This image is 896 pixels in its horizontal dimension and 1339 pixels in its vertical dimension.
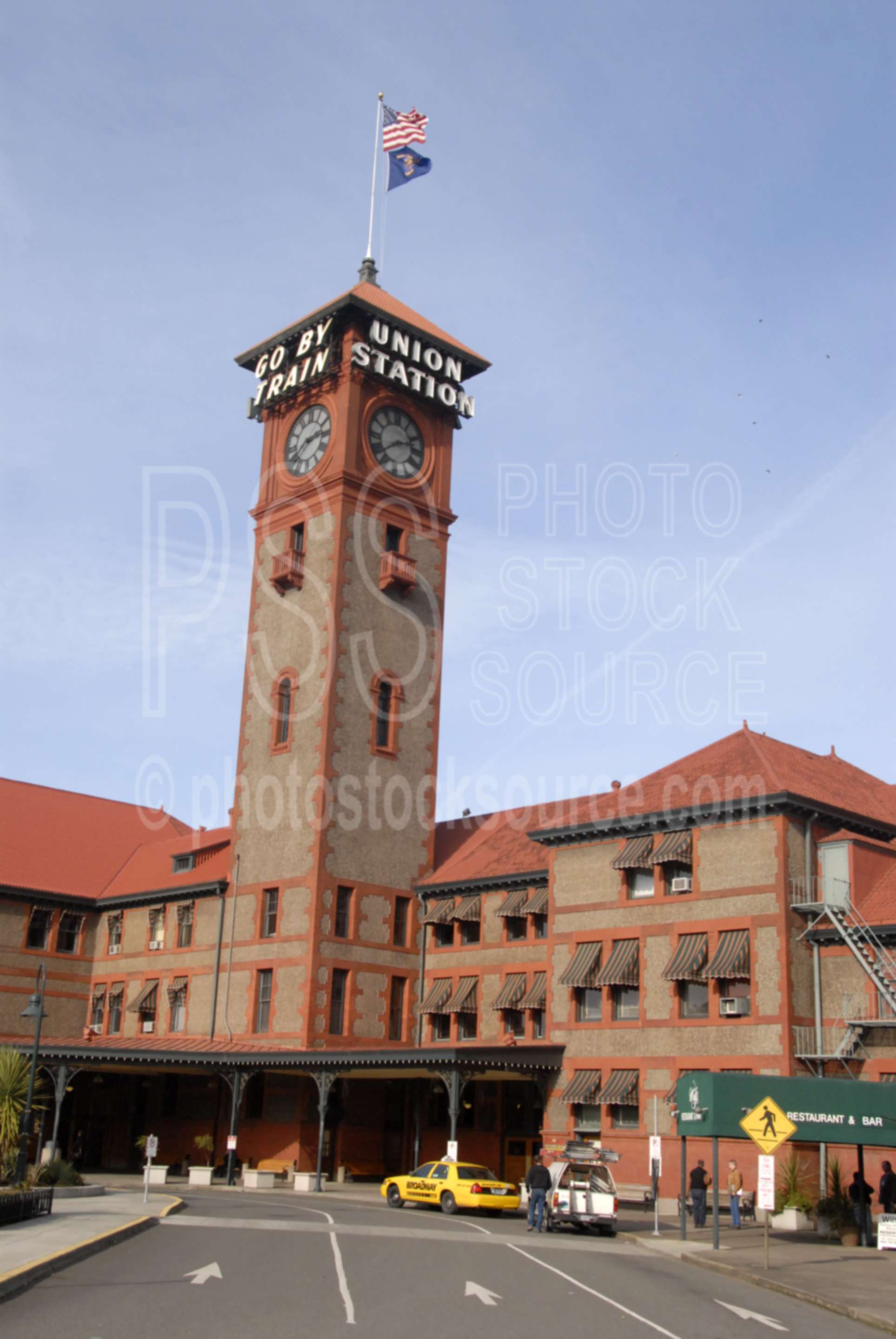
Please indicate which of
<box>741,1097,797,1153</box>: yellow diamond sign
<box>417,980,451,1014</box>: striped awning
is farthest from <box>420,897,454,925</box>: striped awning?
<box>741,1097,797,1153</box>: yellow diamond sign

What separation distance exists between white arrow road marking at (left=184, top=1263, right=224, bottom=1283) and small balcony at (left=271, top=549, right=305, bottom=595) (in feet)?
128

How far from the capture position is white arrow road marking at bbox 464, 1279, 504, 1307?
18.6m

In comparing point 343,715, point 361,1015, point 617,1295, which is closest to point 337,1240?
point 617,1295

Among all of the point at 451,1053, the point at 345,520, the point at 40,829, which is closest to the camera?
the point at 451,1053

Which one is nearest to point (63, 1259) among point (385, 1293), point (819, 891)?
point (385, 1293)

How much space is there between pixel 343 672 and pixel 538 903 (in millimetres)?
12668

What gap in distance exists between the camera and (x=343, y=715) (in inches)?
2180

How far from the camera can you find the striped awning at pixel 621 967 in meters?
44.3

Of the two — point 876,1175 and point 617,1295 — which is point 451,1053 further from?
point 617,1295

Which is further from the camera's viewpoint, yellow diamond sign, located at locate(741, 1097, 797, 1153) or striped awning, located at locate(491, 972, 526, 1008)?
striped awning, located at locate(491, 972, 526, 1008)

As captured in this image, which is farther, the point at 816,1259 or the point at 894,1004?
the point at 894,1004

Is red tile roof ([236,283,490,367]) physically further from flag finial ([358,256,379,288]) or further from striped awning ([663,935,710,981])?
striped awning ([663,935,710,981])

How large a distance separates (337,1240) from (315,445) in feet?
131

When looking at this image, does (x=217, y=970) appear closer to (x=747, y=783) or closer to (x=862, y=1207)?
(x=747, y=783)
